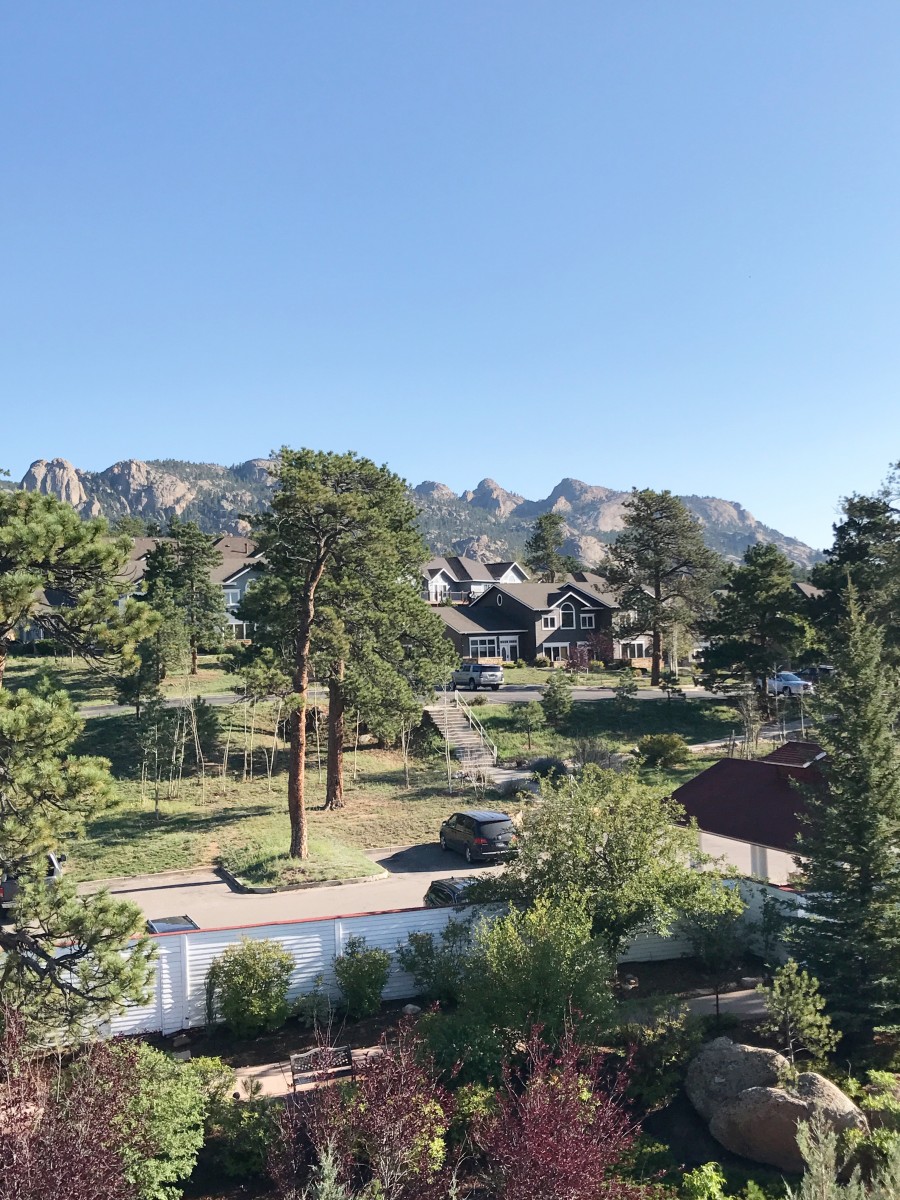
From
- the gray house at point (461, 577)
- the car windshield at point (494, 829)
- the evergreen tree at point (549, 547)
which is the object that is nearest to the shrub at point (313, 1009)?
the car windshield at point (494, 829)

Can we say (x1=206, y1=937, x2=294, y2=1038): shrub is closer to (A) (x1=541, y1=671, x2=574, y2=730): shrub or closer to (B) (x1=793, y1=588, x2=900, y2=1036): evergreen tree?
(B) (x1=793, y1=588, x2=900, y2=1036): evergreen tree

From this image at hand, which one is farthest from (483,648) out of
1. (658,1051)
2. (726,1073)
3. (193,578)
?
(726,1073)

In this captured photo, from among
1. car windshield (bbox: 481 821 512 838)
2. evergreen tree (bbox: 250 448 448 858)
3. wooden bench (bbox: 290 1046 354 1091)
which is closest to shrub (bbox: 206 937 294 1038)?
wooden bench (bbox: 290 1046 354 1091)

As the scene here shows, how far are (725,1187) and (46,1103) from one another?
6958 millimetres

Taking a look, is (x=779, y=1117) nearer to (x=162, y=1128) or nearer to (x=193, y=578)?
(x=162, y=1128)

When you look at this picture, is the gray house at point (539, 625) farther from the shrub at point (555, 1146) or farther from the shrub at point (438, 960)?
the shrub at point (555, 1146)

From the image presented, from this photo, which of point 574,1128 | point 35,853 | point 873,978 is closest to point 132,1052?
point 35,853

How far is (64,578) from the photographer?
10.4 metres

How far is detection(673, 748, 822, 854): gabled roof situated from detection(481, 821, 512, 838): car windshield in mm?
5451

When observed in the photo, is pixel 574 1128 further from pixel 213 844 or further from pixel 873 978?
pixel 213 844

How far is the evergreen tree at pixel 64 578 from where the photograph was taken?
953 cm

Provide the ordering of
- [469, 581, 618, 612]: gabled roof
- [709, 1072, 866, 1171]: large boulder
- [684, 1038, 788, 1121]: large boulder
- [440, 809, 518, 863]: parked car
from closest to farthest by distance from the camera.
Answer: [709, 1072, 866, 1171]: large boulder, [684, 1038, 788, 1121]: large boulder, [440, 809, 518, 863]: parked car, [469, 581, 618, 612]: gabled roof

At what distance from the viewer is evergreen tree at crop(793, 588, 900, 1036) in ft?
40.3

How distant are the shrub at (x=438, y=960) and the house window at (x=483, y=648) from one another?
47.9 meters
